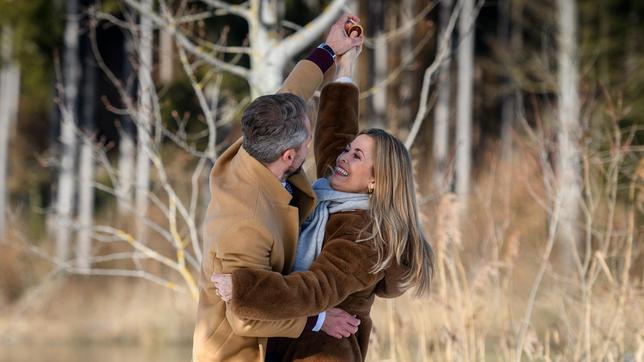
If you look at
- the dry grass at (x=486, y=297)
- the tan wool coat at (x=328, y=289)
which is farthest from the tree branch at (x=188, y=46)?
the tan wool coat at (x=328, y=289)

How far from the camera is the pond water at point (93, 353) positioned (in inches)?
455

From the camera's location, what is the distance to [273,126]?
3.46 meters

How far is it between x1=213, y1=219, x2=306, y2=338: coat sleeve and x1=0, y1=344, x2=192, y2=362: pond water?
795 centimetres

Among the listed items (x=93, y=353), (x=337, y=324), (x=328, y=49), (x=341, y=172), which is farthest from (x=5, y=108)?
(x=337, y=324)

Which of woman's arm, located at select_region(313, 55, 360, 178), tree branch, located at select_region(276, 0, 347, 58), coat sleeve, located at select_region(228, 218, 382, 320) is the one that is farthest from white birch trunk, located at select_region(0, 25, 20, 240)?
coat sleeve, located at select_region(228, 218, 382, 320)

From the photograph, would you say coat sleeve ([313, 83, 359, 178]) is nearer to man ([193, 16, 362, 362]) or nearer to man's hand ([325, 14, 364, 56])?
man's hand ([325, 14, 364, 56])

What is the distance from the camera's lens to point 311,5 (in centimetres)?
2016

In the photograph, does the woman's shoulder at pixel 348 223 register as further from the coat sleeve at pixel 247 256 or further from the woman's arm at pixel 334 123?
the woman's arm at pixel 334 123

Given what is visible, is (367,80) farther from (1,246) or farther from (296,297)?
(296,297)

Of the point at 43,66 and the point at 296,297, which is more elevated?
the point at 43,66

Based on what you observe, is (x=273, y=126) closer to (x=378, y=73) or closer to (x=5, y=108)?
(x=378, y=73)

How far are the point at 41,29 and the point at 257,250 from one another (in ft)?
52.4

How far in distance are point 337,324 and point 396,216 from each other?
394 mm

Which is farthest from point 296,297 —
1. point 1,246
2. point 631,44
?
point 631,44
